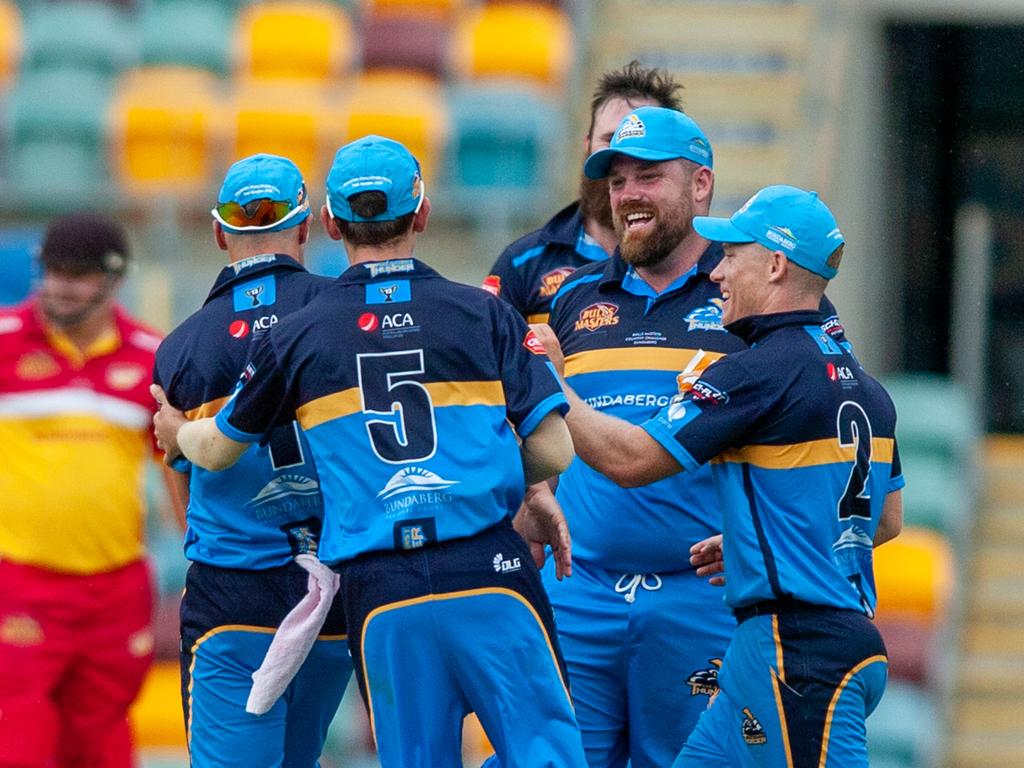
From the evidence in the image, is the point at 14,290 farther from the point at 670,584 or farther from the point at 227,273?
the point at 670,584

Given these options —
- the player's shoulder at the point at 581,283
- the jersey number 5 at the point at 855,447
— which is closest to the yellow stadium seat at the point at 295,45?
the player's shoulder at the point at 581,283

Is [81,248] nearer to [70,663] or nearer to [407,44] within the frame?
[70,663]

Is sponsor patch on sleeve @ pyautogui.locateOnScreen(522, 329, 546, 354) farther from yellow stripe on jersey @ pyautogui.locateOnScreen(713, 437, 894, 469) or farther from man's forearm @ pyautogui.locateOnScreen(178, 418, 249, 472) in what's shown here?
man's forearm @ pyautogui.locateOnScreen(178, 418, 249, 472)

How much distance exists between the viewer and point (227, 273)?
5598 mm

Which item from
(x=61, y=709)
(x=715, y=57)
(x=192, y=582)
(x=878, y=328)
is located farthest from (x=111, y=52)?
(x=192, y=582)

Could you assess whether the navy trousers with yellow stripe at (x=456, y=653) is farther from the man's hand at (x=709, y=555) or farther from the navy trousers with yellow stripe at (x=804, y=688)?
the man's hand at (x=709, y=555)

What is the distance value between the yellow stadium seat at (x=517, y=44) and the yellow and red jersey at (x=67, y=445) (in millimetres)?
6653

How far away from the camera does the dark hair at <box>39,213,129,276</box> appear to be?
6676mm

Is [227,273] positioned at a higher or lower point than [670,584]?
higher

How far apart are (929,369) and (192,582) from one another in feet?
32.6

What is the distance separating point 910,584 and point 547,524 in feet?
19.2

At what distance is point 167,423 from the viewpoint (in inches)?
211

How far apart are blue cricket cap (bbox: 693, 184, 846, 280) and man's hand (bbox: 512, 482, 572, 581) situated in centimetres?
85

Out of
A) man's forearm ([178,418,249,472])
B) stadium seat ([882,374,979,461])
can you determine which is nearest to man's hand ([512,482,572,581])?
man's forearm ([178,418,249,472])
